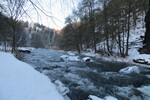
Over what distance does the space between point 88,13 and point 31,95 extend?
80.5 feet

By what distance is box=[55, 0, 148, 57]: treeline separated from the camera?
18641mm

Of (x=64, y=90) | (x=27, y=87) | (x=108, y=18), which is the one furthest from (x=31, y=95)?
(x=108, y=18)

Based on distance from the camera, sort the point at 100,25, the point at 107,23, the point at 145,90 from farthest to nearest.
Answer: the point at 100,25 < the point at 107,23 < the point at 145,90

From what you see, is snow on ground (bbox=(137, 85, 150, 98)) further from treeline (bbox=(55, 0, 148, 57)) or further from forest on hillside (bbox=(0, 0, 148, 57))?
treeline (bbox=(55, 0, 148, 57))

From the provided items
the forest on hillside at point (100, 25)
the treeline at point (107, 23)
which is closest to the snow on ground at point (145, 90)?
the forest on hillside at point (100, 25)

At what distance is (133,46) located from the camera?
1908 centimetres

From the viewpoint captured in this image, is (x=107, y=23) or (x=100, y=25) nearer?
(x=107, y=23)

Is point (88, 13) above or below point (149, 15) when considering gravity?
above

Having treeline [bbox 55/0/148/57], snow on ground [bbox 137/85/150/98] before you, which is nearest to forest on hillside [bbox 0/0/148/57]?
treeline [bbox 55/0/148/57]

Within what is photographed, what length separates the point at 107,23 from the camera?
2252 centimetres

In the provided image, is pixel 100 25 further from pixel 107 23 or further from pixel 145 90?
pixel 145 90

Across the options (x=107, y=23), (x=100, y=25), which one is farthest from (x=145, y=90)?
(x=100, y=25)

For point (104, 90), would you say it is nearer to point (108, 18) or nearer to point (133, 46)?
point (133, 46)

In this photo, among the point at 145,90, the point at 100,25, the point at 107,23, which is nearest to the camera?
the point at 145,90
